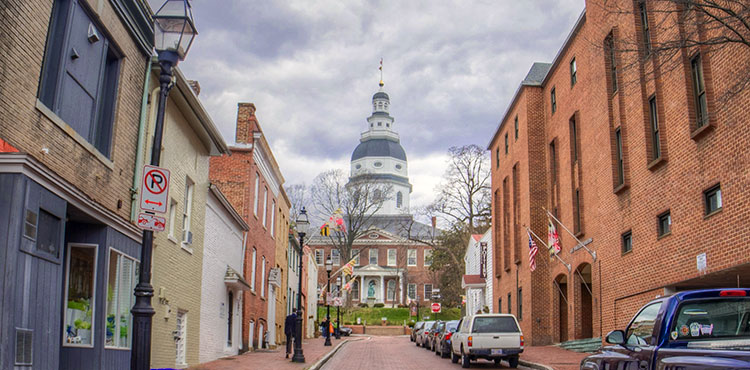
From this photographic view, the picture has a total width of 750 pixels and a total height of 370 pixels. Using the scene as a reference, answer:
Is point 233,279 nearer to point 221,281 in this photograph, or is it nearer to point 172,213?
point 221,281

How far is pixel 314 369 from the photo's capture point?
20766 millimetres

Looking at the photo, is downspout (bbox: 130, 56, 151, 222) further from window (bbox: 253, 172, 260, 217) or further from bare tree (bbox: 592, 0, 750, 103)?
window (bbox: 253, 172, 260, 217)

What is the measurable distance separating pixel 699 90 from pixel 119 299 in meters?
14.2

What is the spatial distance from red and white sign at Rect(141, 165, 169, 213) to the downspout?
5660 millimetres

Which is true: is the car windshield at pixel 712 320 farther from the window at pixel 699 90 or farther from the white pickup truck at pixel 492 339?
the white pickup truck at pixel 492 339

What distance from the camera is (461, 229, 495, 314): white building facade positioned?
46.3 metres

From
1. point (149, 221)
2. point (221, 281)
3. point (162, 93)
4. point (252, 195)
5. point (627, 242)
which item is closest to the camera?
point (149, 221)

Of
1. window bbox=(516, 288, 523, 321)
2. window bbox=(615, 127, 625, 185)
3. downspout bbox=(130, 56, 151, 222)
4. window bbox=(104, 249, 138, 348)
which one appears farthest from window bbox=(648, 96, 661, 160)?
window bbox=(516, 288, 523, 321)

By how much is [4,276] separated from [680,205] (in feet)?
52.1

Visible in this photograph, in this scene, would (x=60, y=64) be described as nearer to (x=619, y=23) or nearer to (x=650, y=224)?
(x=650, y=224)

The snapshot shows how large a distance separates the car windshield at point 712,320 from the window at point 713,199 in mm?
10345

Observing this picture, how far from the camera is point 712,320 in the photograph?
7.43 m

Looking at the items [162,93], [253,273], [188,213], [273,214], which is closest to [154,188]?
A: [162,93]

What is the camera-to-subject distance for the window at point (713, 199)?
17078mm
